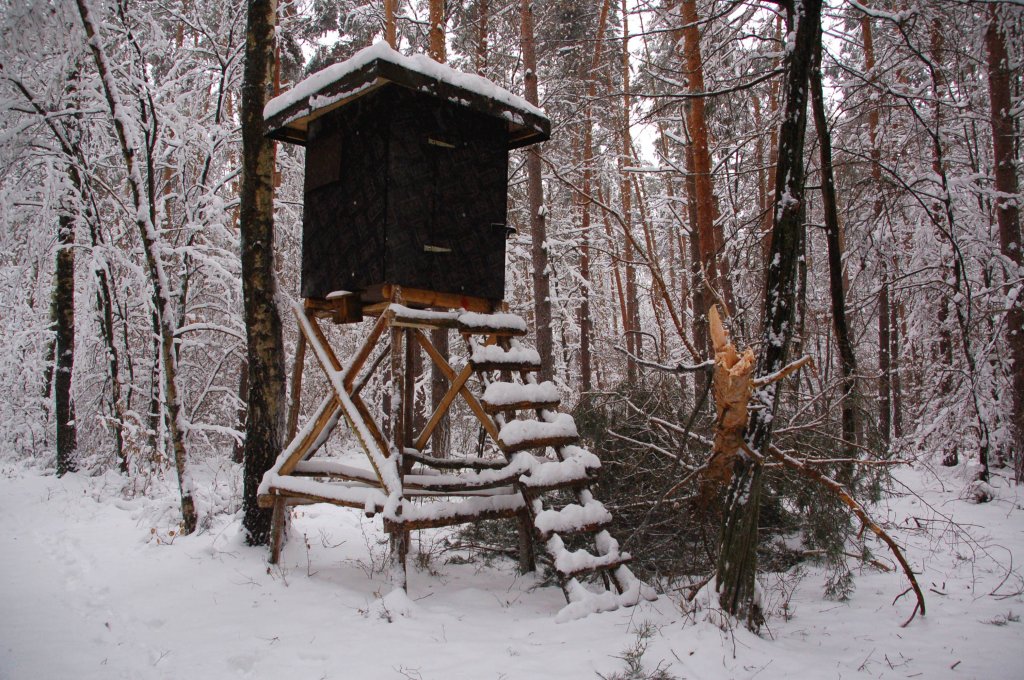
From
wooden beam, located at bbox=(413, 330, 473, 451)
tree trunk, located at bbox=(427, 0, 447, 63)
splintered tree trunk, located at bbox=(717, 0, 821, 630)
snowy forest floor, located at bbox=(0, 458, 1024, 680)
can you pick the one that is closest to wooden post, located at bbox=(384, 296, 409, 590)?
snowy forest floor, located at bbox=(0, 458, 1024, 680)

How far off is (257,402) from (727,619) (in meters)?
4.42

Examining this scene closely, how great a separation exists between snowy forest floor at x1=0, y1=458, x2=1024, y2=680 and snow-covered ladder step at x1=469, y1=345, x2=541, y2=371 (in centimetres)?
183

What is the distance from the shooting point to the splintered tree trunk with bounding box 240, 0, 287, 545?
574cm

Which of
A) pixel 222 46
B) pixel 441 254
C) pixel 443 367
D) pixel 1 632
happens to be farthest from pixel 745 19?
pixel 222 46

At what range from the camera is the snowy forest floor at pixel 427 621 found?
11.3 ft

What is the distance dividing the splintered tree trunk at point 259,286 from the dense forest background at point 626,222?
44 centimetres

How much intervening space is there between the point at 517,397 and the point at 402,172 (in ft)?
6.61

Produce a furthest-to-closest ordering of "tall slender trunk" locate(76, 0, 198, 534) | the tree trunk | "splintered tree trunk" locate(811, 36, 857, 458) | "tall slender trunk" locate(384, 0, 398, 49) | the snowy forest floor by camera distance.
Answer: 1. "tall slender trunk" locate(384, 0, 398, 49)
2. the tree trunk
3. "tall slender trunk" locate(76, 0, 198, 534)
4. "splintered tree trunk" locate(811, 36, 857, 458)
5. the snowy forest floor

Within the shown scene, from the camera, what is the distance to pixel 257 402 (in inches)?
228

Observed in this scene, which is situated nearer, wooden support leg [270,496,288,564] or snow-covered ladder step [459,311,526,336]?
snow-covered ladder step [459,311,526,336]

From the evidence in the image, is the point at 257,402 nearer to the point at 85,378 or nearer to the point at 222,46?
the point at 222,46

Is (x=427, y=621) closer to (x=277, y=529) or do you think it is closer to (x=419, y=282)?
(x=277, y=529)

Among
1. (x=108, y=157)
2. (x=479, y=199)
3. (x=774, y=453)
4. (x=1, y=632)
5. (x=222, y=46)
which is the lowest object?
(x=1, y=632)

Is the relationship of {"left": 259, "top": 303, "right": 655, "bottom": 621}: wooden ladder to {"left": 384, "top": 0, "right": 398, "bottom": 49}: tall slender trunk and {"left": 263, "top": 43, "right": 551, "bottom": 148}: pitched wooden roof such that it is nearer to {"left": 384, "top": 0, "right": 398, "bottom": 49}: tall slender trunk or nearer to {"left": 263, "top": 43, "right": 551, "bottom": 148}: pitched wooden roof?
{"left": 263, "top": 43, "right": 551, "bottom": 148}: pitched wooden roof
